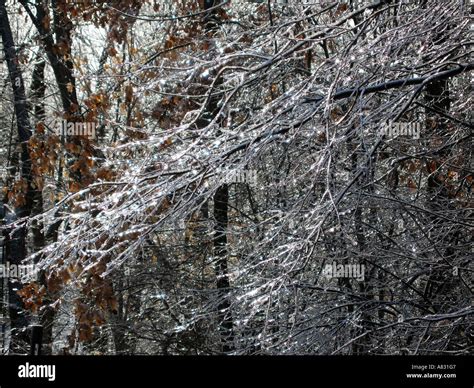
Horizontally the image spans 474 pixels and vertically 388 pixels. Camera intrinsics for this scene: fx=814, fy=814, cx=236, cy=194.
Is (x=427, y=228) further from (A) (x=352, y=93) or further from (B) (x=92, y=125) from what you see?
(B) (x=92, y=125)

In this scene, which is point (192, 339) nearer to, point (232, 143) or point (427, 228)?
point (427, 228)

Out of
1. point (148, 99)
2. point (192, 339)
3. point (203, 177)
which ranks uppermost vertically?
point (148, 99)

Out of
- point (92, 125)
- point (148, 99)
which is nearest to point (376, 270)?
point (92, 125)

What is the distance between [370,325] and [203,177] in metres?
2.31

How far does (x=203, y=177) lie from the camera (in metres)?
4.38

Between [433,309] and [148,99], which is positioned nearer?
[433,309]

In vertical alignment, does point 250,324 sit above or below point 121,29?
below

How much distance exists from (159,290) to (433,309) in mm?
3440

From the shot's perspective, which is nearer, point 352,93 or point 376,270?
point 352,93

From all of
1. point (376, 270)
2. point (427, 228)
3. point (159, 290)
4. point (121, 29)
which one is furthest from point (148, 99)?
point (427, 228)

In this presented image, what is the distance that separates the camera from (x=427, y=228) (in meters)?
6.02

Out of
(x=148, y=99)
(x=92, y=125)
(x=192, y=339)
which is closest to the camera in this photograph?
(x=192, y=339)
